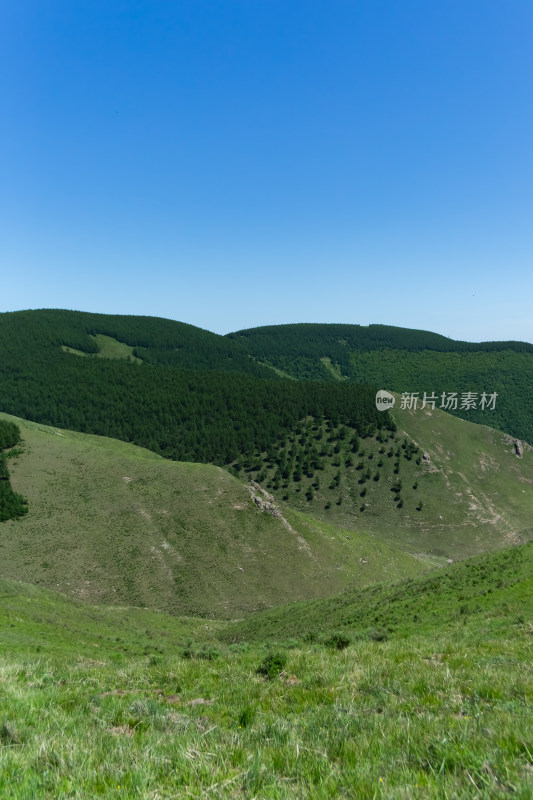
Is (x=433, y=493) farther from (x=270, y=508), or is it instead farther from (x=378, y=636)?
(x=378, y=636)

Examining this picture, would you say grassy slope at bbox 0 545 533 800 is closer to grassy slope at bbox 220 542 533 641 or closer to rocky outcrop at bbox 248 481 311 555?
grassy slope at bbox 220 542 533 641

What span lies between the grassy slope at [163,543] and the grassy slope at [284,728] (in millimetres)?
49908

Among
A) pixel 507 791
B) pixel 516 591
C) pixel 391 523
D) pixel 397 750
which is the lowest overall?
pixel 391 523

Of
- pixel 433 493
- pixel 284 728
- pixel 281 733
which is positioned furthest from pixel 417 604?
pixel 433 493

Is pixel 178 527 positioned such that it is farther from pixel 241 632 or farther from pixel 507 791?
pixel 507 791

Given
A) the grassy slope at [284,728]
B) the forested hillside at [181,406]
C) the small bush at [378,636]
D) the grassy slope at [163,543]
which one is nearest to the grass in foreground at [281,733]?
the grassy slope at [284,728]

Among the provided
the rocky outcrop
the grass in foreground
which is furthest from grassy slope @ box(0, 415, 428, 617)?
the grass in foreground

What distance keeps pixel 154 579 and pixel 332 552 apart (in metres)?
30.3

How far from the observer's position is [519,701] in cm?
657

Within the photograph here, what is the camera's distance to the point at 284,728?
5.86 metres

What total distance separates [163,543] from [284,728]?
6408 centimetres

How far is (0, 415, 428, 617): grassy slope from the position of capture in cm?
5797

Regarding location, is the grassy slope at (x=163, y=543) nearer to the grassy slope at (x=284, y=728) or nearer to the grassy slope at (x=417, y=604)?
the grassy slope at (x=417, y=604)

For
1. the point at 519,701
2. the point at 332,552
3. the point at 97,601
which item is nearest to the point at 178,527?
the point at 97,601
